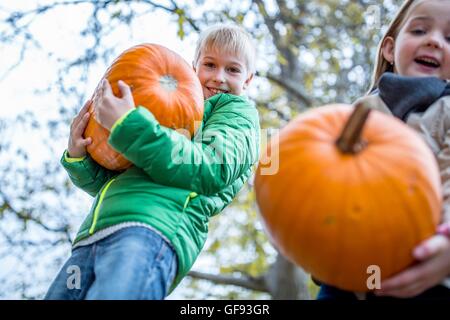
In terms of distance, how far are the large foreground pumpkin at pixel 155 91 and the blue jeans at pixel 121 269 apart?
0.35 metres

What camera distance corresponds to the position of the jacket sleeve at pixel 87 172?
205 centimetres

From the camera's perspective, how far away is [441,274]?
1326 millimetres

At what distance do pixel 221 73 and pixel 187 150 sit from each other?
0.73 metres

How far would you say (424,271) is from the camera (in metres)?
1.31

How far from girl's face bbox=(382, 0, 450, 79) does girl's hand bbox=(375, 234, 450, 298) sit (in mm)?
769

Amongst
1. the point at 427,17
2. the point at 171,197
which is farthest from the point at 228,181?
the point at 427,17

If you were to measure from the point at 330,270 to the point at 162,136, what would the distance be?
2.27 ft

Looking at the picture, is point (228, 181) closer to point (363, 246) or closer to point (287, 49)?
point (363, 246)

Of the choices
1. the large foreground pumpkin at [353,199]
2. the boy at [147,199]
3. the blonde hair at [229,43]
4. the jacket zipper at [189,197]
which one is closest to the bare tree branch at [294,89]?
the blonde hair at [229,43]

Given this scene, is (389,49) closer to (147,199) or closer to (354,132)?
(354,132)

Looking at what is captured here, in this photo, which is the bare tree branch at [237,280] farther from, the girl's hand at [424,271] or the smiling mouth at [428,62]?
the girl's hand at [424,271]

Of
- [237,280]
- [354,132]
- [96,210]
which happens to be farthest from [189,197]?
[237,280]
